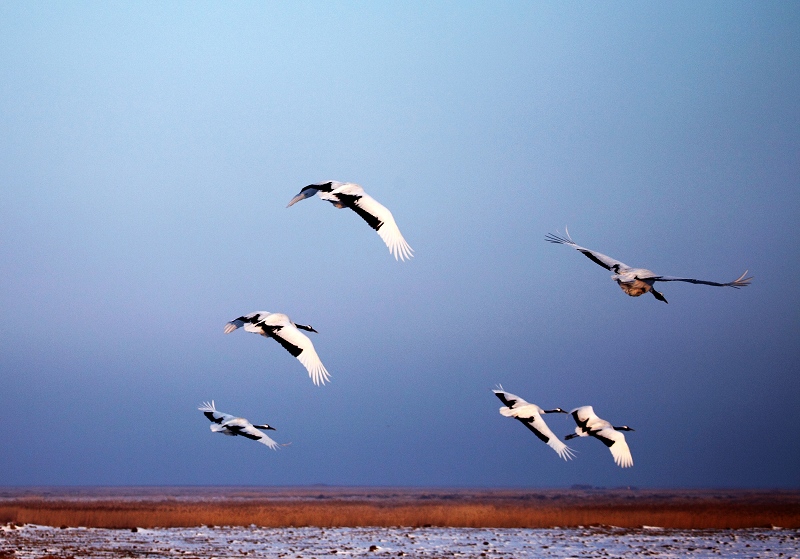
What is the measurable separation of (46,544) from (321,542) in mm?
8542

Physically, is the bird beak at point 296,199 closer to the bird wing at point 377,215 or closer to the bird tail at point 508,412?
the bird wing at point 377,215

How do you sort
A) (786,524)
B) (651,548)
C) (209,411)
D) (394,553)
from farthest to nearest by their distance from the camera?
(786,524), (651,548), (394,553), (209,411)

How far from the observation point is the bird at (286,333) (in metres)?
19.3

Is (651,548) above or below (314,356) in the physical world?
below

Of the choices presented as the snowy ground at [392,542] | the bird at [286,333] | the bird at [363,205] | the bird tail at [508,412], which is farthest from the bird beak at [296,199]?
the snowy ground at [392,542]

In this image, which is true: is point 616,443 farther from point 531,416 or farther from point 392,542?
point 392,542

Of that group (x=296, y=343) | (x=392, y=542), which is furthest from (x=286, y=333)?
(x=392, y=542)

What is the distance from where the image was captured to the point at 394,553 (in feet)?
97.6

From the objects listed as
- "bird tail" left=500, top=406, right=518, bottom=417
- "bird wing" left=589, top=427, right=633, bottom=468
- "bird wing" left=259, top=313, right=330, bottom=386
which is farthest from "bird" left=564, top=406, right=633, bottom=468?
"bird wing" left=259, top=313, right=330, bottom=386

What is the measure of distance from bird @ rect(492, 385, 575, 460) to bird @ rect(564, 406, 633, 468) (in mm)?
591

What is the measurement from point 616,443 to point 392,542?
14.3m

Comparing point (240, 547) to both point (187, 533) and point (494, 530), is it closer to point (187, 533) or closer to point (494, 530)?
point (187, 533)

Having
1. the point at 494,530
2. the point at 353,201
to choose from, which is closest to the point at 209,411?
the point at 353,201

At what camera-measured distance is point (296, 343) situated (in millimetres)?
20391
